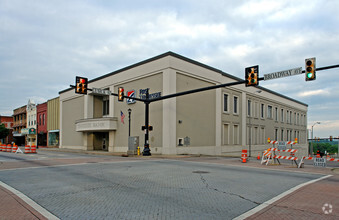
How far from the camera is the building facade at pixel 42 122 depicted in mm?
57969

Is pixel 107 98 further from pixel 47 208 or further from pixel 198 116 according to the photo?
pixel 47 208

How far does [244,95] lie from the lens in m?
43.3

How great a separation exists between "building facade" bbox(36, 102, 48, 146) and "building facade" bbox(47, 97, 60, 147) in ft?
8.36

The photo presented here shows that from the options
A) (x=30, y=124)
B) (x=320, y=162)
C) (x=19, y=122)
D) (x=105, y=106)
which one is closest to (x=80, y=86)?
(x=320, y=162)

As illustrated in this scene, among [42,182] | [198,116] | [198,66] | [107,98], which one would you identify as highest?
[198,66]

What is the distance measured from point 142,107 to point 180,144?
618 centimetres

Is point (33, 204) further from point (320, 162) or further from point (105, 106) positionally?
point (105, 106)

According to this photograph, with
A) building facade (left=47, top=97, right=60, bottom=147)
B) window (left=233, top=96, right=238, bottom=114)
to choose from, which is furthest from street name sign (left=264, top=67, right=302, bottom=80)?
building facade (left=47, top=97, right=60, bottom=147)

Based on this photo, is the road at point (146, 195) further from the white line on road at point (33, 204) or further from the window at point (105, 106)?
the window at point (105, 106)

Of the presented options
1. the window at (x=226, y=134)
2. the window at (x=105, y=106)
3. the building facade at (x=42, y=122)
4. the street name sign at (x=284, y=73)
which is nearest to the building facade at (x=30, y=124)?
the building facade at (x=42, y=122)

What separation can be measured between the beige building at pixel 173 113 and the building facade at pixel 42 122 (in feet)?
35.4

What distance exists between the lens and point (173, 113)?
1144 inches

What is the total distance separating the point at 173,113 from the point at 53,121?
110ft

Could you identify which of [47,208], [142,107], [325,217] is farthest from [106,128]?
[325,217]
